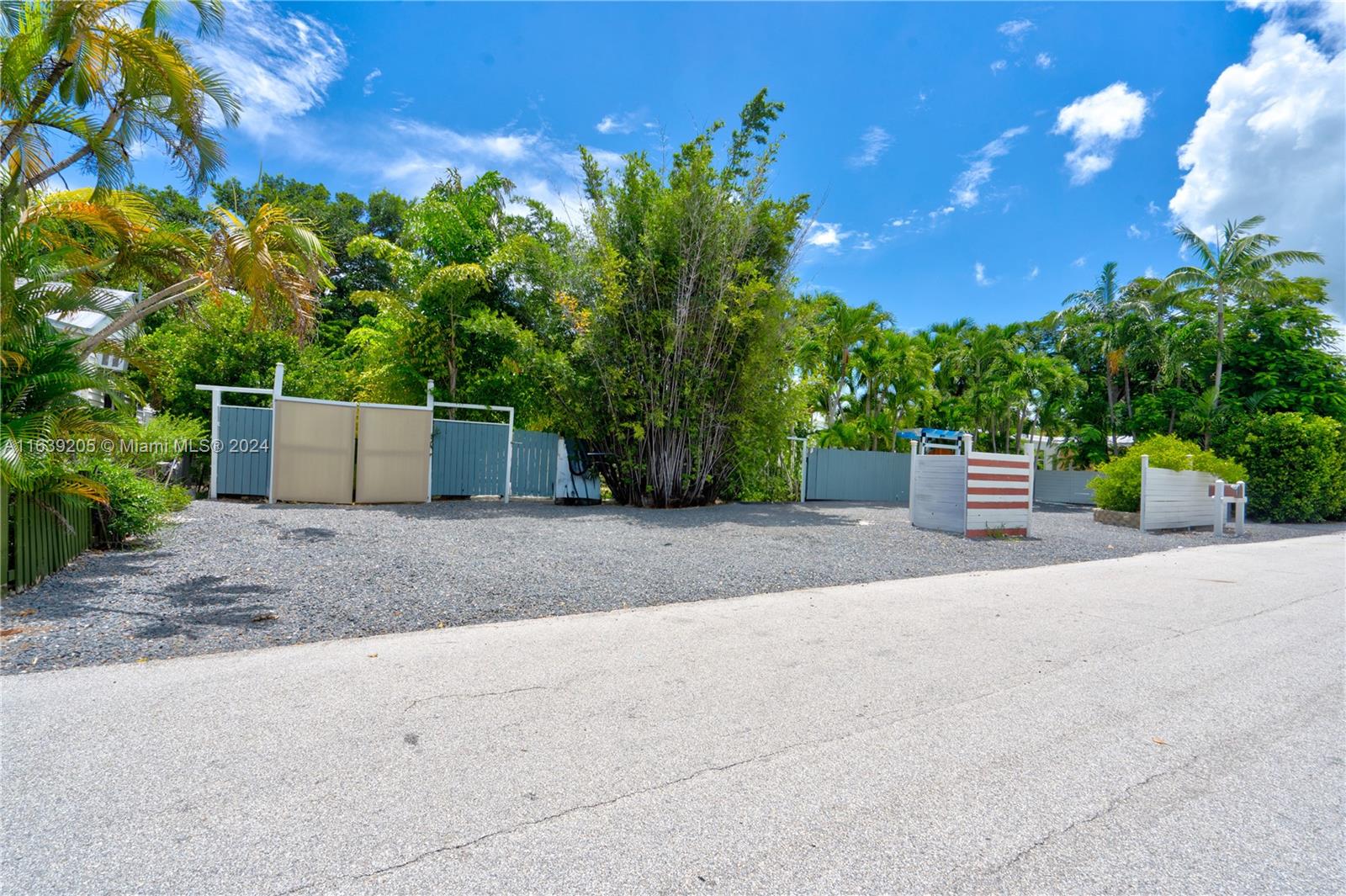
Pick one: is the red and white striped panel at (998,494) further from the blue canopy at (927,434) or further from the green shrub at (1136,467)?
the blue canopy at (927,434)

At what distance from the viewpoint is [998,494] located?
39.4ft

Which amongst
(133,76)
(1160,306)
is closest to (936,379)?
(1160,306)

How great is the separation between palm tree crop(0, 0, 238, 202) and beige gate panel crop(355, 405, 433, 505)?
5.08 metres

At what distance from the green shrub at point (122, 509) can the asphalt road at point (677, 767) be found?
12.5ft

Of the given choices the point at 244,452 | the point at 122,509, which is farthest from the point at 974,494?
the point at 244,452

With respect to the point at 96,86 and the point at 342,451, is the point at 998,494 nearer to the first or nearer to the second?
the point at 342,451

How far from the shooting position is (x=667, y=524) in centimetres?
1116

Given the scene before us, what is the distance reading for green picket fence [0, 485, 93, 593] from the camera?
5.09 metres

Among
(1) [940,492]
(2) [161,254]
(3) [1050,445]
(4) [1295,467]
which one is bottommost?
(1) [940,492]

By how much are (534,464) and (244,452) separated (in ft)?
16.8

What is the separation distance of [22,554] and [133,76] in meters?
5.09

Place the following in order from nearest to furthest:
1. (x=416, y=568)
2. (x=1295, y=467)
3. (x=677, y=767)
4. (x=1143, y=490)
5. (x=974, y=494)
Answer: (x=677, y=767), (x=416, y=568), (x=974, y=494), (x=1143, y=490), (x=1295, y=467)

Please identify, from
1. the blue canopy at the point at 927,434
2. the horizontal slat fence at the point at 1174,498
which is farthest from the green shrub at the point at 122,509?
the blue canopy at the point at 927,434

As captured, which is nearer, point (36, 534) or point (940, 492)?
point (36, 534)
